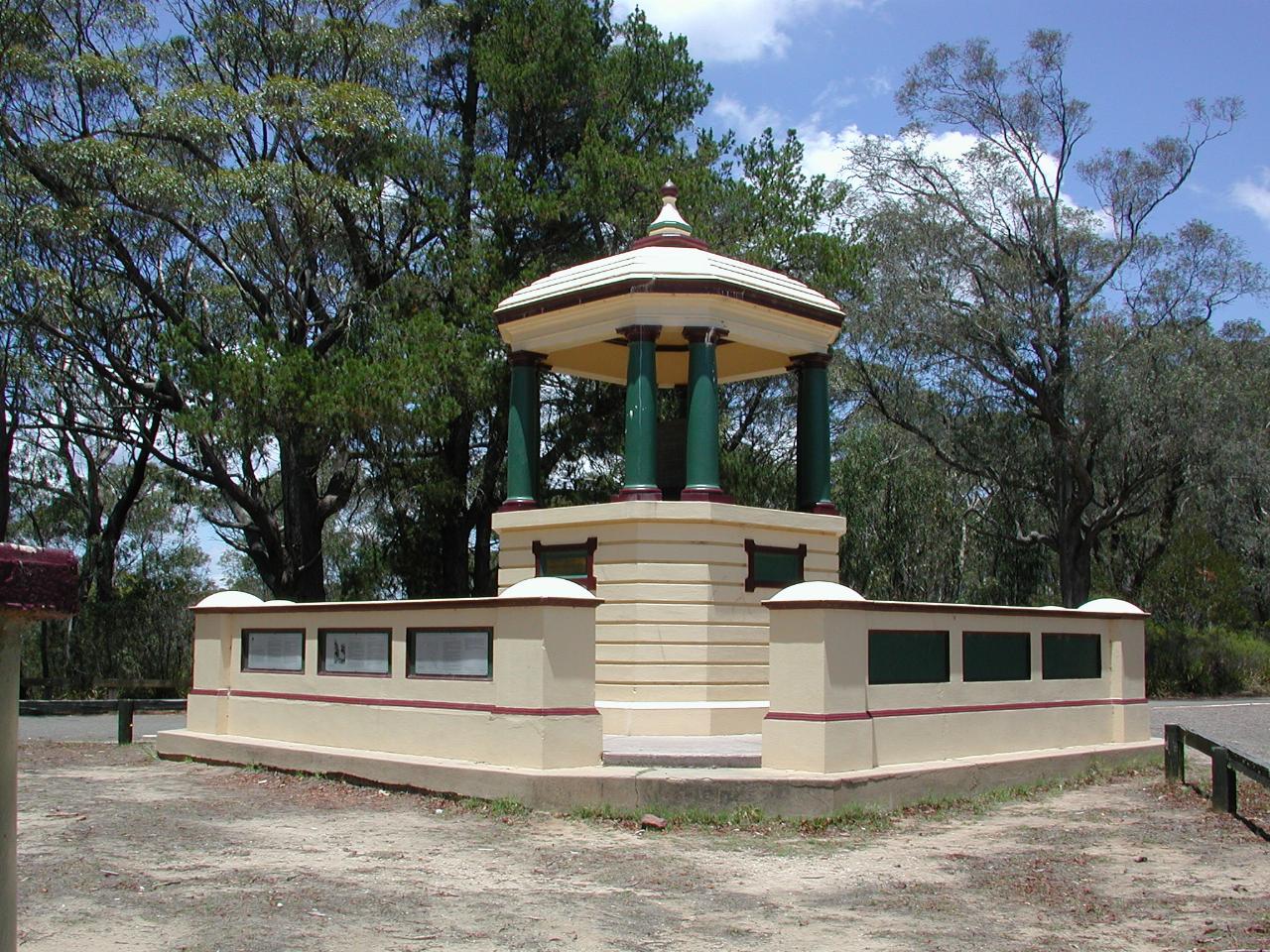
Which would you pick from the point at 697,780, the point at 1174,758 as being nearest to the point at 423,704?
the point at 697,780

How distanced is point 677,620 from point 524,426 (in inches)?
139

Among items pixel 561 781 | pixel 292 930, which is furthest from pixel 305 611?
pixel 292 930

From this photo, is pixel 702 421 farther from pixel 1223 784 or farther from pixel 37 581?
pixel 37 581

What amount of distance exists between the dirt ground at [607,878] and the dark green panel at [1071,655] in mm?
2191

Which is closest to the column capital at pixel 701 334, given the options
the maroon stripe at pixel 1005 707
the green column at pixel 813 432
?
the green column at pixel 813 432

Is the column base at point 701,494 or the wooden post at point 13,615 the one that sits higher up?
the column base at point 701,494

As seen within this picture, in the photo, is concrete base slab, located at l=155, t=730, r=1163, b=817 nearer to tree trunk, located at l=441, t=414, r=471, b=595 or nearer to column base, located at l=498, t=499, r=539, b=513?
column base, located at l=498, t=499, r=539, b=513

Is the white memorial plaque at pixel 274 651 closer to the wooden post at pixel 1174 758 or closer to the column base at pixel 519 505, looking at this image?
the column base at pixel 519 505

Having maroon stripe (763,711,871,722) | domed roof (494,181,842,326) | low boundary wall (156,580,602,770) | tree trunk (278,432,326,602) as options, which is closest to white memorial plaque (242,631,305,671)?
low boundary wall (156,580,602,770)

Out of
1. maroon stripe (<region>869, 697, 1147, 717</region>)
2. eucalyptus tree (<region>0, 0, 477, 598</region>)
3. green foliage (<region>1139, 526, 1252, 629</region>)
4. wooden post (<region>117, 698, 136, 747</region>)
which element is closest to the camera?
maroon stripe (<region>869, 697, 1147, 717</region>)

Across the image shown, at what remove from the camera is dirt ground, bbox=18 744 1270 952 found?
6836 mm

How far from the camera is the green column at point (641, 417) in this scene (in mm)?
14258

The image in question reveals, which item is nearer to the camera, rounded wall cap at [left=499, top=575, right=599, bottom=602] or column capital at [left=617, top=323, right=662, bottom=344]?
rounded wall cap at [left=499, top=575, right=599, bottom=602]

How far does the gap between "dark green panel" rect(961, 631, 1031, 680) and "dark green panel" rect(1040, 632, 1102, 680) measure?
35 cm
